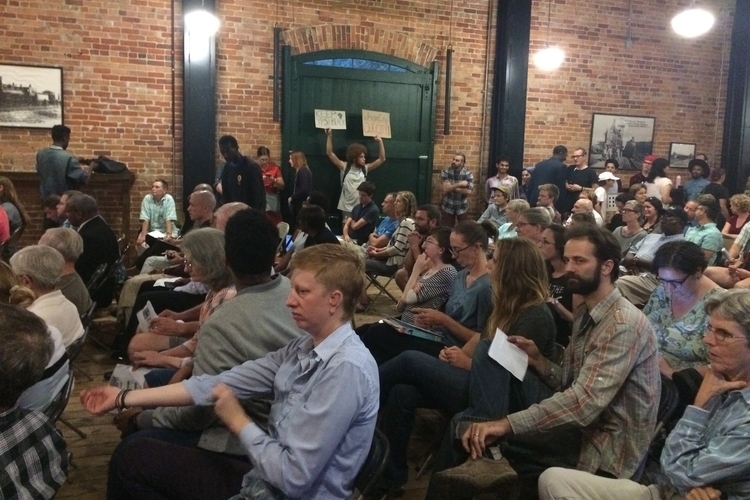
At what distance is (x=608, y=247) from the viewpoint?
2.46 m

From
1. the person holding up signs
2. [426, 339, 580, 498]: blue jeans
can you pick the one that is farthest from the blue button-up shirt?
the person holding up signs

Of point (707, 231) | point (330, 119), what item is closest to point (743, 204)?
point (707, 231)

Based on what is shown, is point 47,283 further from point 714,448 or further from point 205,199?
point 714,448

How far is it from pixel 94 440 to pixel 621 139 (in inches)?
359

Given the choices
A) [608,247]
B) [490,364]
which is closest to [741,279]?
[608,247]

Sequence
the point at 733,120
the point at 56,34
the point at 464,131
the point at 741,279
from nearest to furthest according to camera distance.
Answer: the point at 741,279, the point at 56,34, the point at 464,131, the point at 733,120

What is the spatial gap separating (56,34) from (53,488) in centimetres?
719

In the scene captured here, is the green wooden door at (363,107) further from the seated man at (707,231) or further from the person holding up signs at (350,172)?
the seated man at (707,231)

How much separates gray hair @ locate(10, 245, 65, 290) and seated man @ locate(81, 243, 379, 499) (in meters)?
1.17

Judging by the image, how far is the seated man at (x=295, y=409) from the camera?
1665mm

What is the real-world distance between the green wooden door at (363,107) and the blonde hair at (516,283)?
6.28 meters

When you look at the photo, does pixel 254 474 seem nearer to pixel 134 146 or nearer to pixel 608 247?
pixel 608 247

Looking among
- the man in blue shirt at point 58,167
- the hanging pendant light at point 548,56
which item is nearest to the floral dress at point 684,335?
the man in blue shirt at point 58,167

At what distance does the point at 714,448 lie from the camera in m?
1.82
